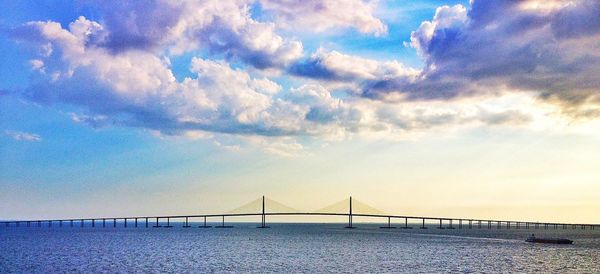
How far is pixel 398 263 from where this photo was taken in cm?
8644

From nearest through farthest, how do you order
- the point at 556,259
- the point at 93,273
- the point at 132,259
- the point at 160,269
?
the point at 93,273 < the point at 160,269 < the point at 132,259 < the point at 556,259

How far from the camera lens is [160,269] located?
77125 mm

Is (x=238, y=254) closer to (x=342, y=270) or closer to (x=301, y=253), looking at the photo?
(x=301, y=253)

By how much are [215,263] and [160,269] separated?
10.1 metres

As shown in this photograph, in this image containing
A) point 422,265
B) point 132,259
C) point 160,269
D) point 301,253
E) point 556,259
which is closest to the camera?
point 160,269

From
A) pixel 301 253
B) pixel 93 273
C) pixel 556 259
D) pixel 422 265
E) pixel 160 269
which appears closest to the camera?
pixel 93 273

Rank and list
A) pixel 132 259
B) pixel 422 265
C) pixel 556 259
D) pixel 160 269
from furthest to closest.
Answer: pixel 556 259
pixel 132 259
pixel 422 265
pixel 160 269

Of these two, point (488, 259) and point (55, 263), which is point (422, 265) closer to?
point (488, 259)

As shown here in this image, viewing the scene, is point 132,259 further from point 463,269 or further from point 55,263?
point 463,269

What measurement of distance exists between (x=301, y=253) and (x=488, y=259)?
→ 29.5 meters

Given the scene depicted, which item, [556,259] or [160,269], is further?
[556,259]

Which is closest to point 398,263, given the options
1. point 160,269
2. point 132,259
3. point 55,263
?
point 160,269

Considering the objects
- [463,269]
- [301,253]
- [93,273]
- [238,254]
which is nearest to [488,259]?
[463,269]

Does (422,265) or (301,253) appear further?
(301,253)
